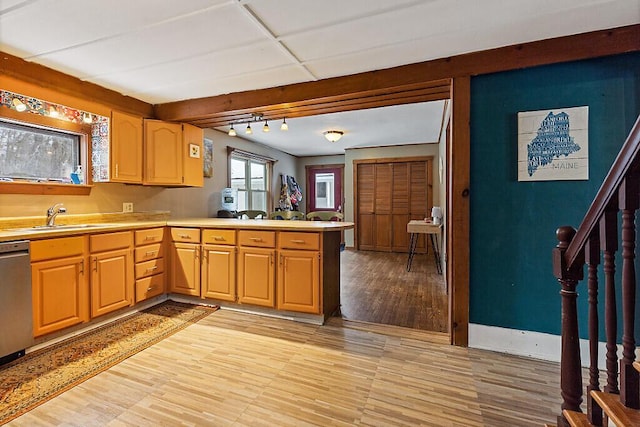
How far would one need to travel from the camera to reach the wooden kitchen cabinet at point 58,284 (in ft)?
7.36

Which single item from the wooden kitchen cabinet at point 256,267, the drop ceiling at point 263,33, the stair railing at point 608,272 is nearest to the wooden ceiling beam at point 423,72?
the drop ceiling at point 263,33

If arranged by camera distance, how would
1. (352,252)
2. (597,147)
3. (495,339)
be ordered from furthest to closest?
(352,252)
(495,339)
(597,147)

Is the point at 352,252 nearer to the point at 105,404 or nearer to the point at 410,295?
the point at 410,295

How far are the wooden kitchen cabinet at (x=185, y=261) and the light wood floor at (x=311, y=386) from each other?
80cm

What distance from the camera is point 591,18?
6.09ft

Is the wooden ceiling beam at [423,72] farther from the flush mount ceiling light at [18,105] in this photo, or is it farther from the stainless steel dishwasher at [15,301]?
the stainless steel dishwasher at [15,301]

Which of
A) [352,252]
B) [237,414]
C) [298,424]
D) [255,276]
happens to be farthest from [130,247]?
[352,252]

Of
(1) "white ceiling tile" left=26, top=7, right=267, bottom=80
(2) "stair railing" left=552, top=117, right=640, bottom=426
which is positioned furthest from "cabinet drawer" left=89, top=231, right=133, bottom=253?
(2) "stair railing" left=552, top=117, right=640, bottom=426

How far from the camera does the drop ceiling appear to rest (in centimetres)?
176

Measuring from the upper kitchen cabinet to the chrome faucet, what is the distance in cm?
79

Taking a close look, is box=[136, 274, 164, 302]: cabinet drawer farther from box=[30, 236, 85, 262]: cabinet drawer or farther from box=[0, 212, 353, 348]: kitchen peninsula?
box=[30, 236, 85, 262]: cabinet drawer

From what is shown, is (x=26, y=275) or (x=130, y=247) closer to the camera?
(x=26, y=275)

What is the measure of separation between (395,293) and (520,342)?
5.08 ft

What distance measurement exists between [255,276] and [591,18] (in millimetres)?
3108
